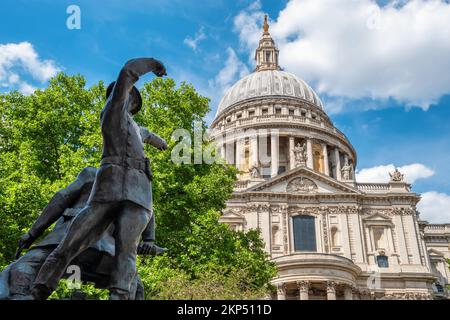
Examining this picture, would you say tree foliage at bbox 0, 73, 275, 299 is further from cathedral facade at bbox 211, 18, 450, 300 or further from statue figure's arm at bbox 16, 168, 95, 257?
cathedral facade at bbox 211, 18, 450, 300

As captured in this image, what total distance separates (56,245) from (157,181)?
11069 millimetres

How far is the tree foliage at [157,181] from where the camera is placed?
14766 mm

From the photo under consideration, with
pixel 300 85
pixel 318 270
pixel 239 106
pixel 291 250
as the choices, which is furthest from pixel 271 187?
pixel 300 85

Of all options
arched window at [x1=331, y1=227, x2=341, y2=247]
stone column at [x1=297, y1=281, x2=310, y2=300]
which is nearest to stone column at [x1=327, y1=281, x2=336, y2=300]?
stone column at [x1=297, y1=281, x2=310, y2=300]

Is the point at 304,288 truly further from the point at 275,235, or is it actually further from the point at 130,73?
the point at 130,73

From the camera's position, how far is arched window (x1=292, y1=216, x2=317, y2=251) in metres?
41.4

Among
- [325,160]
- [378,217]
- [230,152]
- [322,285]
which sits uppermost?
[230,152]

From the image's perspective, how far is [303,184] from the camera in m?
44.2

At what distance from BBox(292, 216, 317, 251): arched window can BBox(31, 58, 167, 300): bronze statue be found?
37.2 m

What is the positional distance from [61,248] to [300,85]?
7081 cm

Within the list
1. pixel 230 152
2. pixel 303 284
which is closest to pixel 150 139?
pixel 303 284

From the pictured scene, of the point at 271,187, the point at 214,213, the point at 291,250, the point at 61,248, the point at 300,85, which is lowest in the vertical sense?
the point at 61,248
